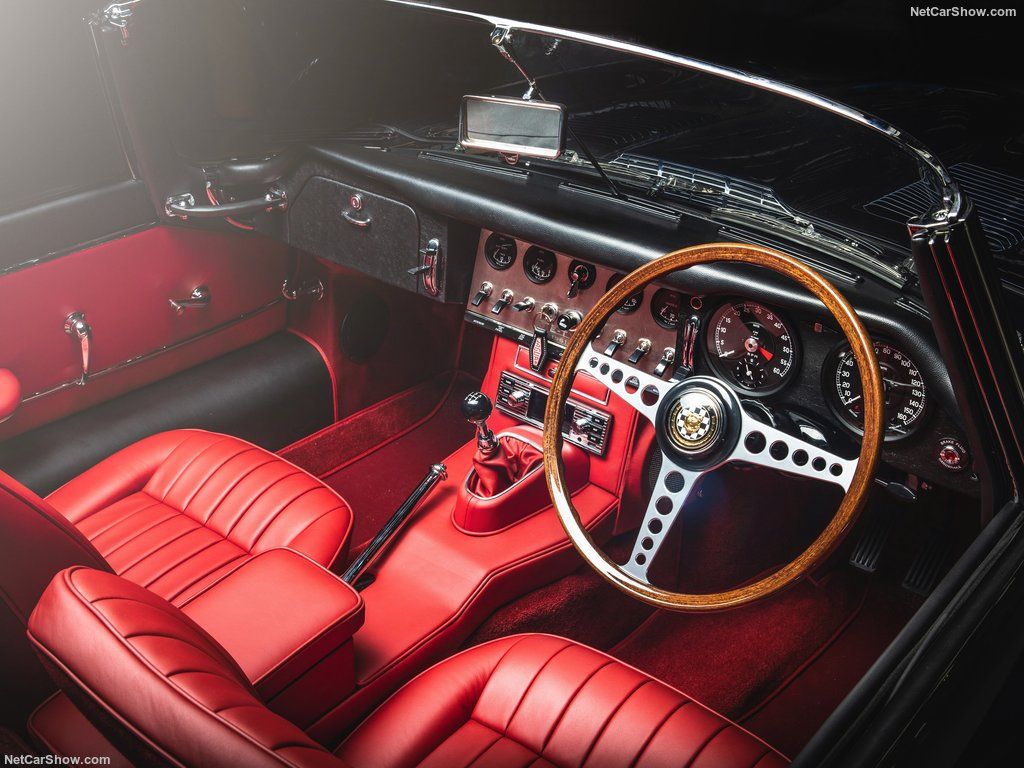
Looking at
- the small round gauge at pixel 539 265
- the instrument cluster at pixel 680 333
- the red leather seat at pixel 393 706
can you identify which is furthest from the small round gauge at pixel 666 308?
the red leather seat at pixel 393 706

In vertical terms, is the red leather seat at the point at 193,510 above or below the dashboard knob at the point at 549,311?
below

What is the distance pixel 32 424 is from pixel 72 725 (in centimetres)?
105

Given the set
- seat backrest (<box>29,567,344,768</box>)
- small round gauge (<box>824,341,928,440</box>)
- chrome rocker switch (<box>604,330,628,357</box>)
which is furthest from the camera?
chrome rocker switch (<box>604,330,628,357</box>)

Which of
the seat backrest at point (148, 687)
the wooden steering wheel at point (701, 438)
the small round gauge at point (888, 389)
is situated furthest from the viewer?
the small round gauge at point (888, 389)

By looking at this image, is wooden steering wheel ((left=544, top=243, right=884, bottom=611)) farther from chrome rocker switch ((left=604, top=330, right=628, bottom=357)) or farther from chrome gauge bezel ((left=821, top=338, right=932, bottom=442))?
chrome rocker switch ((left=604, top=330, right=628, bottom=357))

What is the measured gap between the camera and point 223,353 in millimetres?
2385

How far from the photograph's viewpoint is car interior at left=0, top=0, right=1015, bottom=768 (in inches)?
49.8

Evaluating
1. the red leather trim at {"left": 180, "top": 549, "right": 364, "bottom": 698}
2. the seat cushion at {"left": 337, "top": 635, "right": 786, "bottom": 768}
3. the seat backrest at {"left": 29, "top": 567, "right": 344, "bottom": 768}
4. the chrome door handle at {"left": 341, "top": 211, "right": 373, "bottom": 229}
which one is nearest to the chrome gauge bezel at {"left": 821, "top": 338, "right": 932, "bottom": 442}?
the seat cushion at {"left": 337, "top": 635, "right": 786, "bottom": 768}

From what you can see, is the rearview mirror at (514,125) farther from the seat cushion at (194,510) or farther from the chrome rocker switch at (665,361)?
the seat cushion at (194,510)

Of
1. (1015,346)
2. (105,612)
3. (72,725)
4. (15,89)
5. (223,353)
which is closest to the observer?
(105,612)

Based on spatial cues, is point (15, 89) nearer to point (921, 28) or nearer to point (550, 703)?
point (550, 703)

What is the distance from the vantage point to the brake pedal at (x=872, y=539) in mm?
1999

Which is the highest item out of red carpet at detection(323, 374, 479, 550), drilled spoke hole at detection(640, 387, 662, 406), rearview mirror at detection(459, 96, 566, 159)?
rearview mirror at detection(459, 96, 566, 159)

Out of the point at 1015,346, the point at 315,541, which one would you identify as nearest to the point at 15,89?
the point at 315,541
